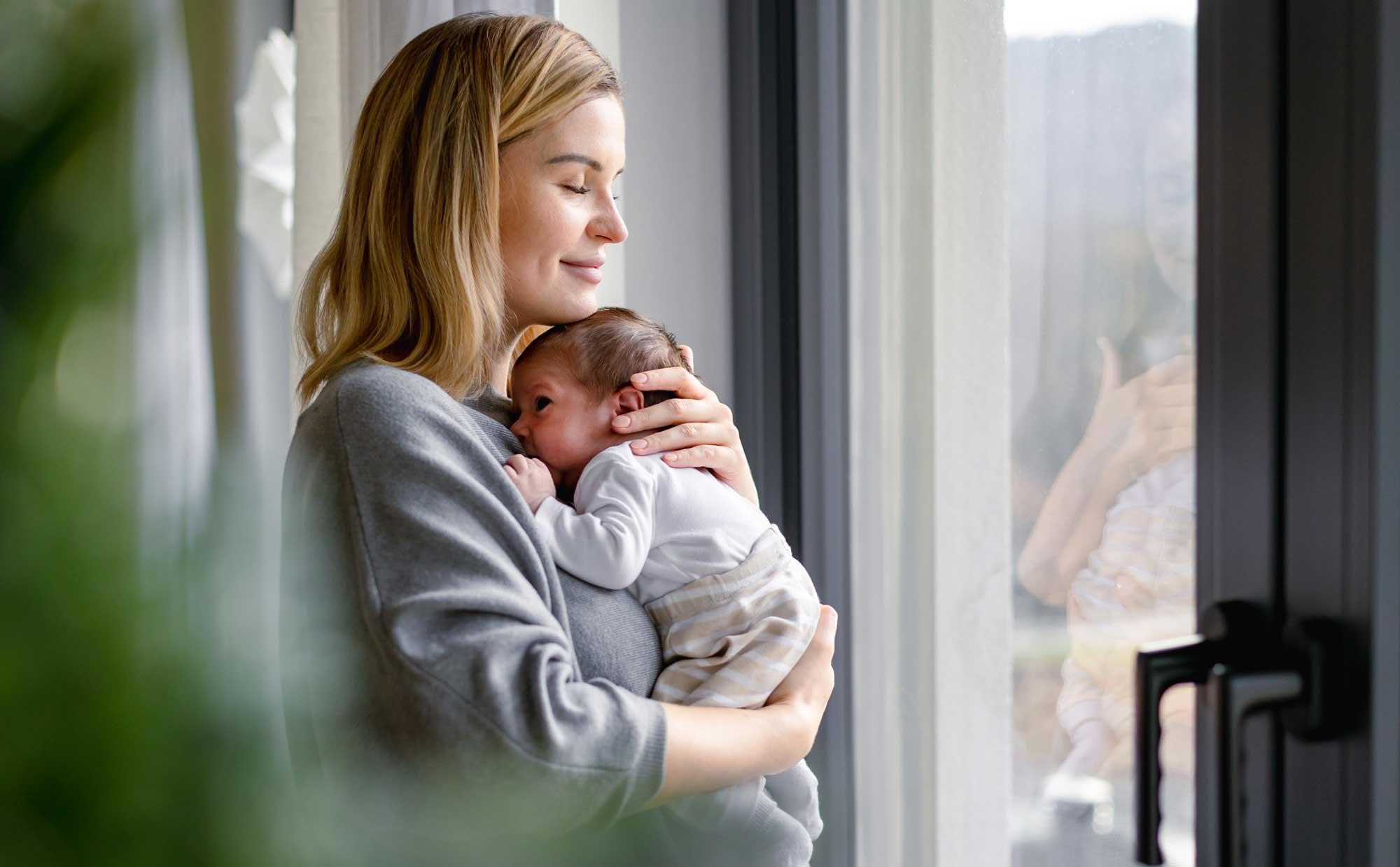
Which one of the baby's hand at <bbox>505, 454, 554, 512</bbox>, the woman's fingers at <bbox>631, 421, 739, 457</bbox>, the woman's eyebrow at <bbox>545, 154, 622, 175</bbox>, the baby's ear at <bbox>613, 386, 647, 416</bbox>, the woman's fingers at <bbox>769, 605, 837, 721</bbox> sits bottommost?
the woman's fingers at <bbox>769, 605, 837, 721</bbox>

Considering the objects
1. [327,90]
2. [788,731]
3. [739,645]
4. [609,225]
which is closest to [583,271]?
[609,225]

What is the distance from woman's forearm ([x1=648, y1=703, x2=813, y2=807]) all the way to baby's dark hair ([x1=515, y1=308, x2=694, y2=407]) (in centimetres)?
42

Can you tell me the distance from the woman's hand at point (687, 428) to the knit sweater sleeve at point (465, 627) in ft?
0.96

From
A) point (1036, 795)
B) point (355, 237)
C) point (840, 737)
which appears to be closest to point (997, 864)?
point (1036, 795)

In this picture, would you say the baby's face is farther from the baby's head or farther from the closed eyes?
the closed eyes

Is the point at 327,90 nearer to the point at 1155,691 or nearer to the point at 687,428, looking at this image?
the point at 687,428

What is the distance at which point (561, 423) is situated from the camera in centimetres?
132

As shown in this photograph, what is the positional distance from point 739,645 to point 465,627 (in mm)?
362

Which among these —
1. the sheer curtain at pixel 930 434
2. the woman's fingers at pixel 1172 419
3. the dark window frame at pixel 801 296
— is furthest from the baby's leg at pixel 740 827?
the dark window frame at pixel 801 296

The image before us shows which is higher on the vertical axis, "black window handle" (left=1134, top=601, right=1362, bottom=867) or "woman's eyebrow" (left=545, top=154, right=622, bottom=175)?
"woman's eyebrow" (left=545, top=154, right=622, bottom=175)

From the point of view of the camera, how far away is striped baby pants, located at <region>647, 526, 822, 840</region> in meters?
1.16

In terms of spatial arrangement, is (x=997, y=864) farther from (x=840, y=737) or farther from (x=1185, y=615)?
(x=1185, y=615)

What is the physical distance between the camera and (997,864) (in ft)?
5.10

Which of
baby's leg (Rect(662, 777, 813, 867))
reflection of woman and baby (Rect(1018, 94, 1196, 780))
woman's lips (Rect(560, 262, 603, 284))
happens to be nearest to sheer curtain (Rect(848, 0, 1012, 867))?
reflection of woman and baby (Rect(1018, 94, 1196, 780))
